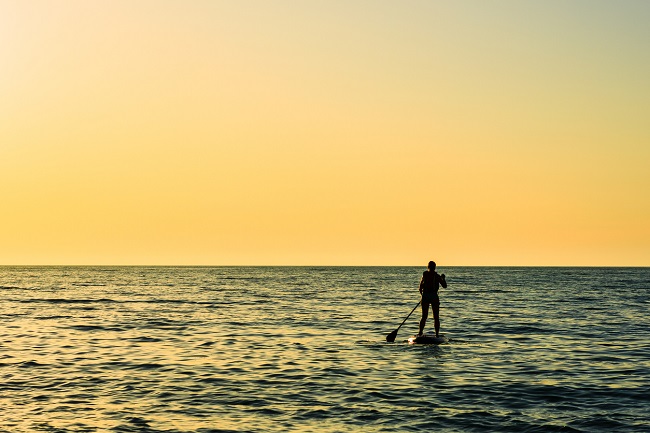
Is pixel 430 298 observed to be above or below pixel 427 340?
above

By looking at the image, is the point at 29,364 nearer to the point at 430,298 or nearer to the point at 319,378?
the point at 319,378

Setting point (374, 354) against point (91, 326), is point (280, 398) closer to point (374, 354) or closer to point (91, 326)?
point (374, 354)

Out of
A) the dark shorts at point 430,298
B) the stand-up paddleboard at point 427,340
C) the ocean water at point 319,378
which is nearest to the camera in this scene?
the ocean water at point 319,378

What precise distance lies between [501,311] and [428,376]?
28.3 metres

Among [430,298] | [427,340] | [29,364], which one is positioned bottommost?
[29,364]

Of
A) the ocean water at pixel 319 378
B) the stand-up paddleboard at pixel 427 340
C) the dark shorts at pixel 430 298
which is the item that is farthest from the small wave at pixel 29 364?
the dark shorts at pixel 430 298

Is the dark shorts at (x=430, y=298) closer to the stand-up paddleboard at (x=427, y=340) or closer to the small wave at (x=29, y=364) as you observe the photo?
the stand-up paddleboard at (x=427, y=340)

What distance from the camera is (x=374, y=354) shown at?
2402cm

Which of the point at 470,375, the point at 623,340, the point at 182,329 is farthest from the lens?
the point at 182,329

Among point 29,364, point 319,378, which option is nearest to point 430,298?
point 319,378

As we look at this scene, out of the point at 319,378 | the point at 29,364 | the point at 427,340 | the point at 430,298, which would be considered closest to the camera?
the point at 319,378

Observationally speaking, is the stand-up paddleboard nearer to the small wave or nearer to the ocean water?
the ocean water

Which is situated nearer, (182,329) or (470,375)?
(470,375)

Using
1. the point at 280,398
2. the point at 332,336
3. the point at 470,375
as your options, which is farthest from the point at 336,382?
the point at 332,336
